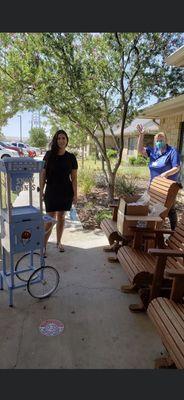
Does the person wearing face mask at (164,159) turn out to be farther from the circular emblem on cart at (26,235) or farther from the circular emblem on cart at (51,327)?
the circular emblem on cart at (51,327)

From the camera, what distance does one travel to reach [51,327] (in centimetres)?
265

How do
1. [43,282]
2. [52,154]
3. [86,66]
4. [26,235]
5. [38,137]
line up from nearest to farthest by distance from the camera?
1. [26,235]
2. [43,282]
3. [52,154]
4. [86,66]
5. [38,137]

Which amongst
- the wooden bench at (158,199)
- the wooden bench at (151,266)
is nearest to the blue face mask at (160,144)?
the wooden bench at (158,199)

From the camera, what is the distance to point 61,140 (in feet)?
12.3

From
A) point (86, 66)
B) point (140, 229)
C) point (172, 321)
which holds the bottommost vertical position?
point (172, 321)

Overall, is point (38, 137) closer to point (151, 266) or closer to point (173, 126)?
point (173, 126)

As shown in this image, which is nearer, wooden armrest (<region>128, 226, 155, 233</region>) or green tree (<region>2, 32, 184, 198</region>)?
wooden armrest (<region>128, 226, 155, 233</region>)

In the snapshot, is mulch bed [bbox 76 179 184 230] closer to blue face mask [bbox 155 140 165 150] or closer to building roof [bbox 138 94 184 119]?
blue face mask [bbox 155 140 165 150]

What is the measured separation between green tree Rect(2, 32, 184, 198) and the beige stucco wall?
8.71ft

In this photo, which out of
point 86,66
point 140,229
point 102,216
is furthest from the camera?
point 86,66

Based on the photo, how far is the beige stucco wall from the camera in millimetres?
9670

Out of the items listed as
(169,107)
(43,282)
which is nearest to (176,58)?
(169,107)

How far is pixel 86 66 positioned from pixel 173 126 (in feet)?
15.8

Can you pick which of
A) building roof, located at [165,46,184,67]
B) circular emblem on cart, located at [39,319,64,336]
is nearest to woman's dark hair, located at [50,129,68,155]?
circular emblem on cart, located at [39,319,64,336]
